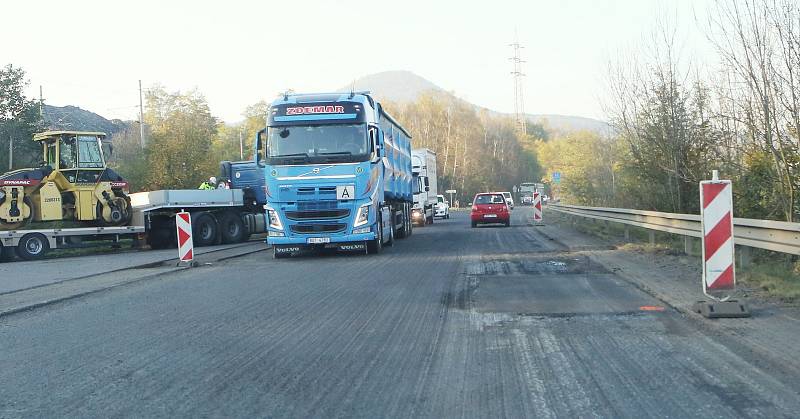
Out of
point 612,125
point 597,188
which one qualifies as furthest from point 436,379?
point 597,188

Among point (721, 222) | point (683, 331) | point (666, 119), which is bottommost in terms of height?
point (683, 331)

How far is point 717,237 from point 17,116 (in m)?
46.3

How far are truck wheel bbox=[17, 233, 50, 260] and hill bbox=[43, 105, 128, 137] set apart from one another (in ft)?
230

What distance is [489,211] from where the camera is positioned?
33500mm

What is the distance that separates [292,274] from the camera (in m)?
13.8

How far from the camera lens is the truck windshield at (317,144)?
17047 mm

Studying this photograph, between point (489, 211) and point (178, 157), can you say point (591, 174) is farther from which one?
point (178, 157)

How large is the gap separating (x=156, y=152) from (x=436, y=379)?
40.5m

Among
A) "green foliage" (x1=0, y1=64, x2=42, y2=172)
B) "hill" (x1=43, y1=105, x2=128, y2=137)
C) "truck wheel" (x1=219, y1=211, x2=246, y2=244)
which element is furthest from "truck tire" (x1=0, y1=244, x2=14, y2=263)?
"hill" (x1=43, y1=105, x2=128, y2=137)

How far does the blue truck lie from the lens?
16891mm

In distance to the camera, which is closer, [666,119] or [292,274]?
[292,274]

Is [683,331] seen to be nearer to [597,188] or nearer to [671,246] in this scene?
[671,246]

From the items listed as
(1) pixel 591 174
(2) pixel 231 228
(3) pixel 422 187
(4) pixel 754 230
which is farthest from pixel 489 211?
(4) pixel 754 230

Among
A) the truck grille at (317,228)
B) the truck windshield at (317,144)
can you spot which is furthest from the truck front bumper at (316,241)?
the truck windshield at (317,144)
